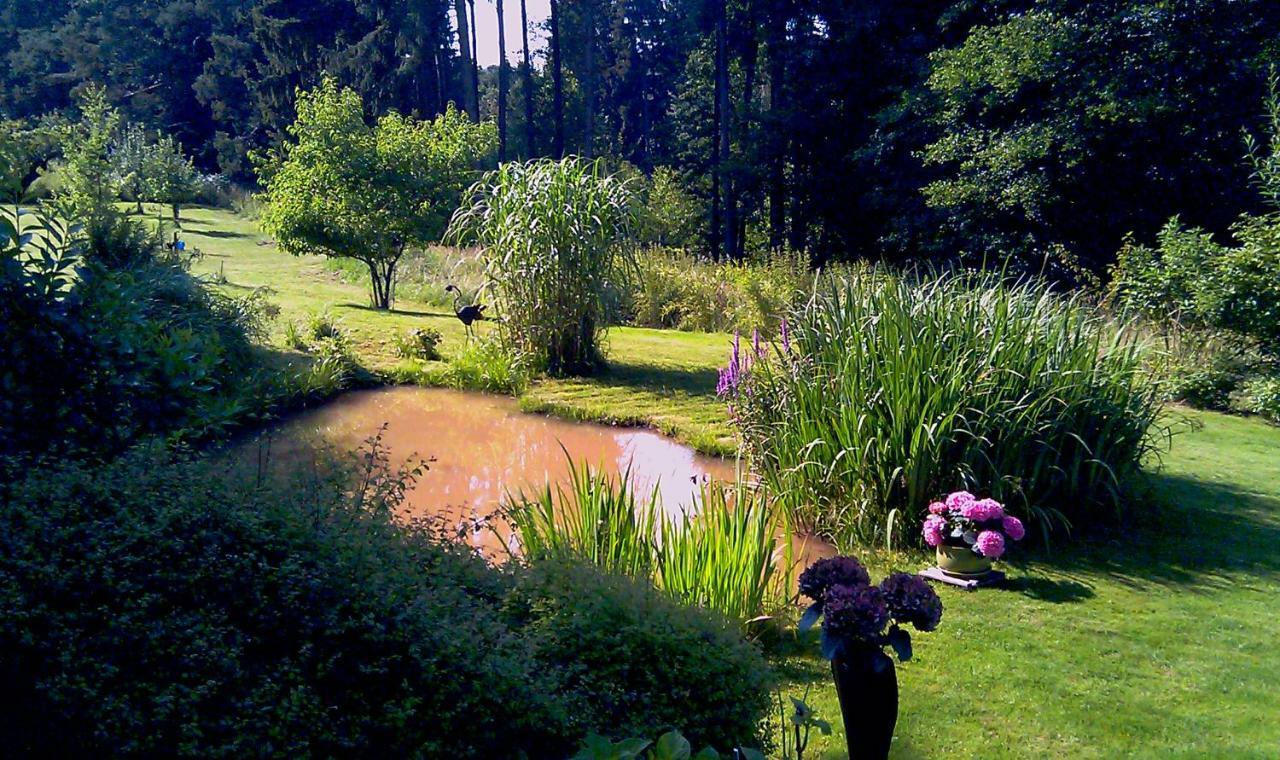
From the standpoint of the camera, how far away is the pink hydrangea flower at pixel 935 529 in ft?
17.6

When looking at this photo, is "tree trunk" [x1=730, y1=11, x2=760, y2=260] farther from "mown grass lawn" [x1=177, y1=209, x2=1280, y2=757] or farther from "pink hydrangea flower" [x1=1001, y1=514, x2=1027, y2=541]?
"pink hydrangea flower" [x1=1001, y1=514, x2=1027, y2=541]

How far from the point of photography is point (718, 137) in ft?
94.3

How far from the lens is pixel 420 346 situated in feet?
40.5

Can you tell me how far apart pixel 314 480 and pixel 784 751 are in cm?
196

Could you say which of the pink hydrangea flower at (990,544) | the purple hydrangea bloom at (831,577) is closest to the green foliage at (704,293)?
the pink hydrangea flower at (990,544)

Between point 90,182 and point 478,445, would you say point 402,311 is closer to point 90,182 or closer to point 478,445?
point 90,182

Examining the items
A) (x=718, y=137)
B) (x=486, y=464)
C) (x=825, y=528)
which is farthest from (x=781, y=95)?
(x=825, y=528)

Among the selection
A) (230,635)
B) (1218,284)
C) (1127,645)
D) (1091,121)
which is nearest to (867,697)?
(230,635)

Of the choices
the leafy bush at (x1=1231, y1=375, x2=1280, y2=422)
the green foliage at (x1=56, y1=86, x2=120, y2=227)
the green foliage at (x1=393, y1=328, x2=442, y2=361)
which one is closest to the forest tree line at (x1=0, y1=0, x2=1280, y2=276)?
the leafy bush at (x1=1231, y1=375, x2=1280, y2=422)

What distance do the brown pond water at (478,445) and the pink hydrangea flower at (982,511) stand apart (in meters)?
2.17

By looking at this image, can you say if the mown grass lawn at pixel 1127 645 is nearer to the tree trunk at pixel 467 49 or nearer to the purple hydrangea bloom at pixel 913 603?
the purple hydrangea bloom at pixel 913 603

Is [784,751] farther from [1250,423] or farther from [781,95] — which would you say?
[781,95]

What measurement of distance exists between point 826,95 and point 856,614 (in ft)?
78.6

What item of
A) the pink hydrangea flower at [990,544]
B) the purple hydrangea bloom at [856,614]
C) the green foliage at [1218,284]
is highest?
the green foliage at [1218,284]
